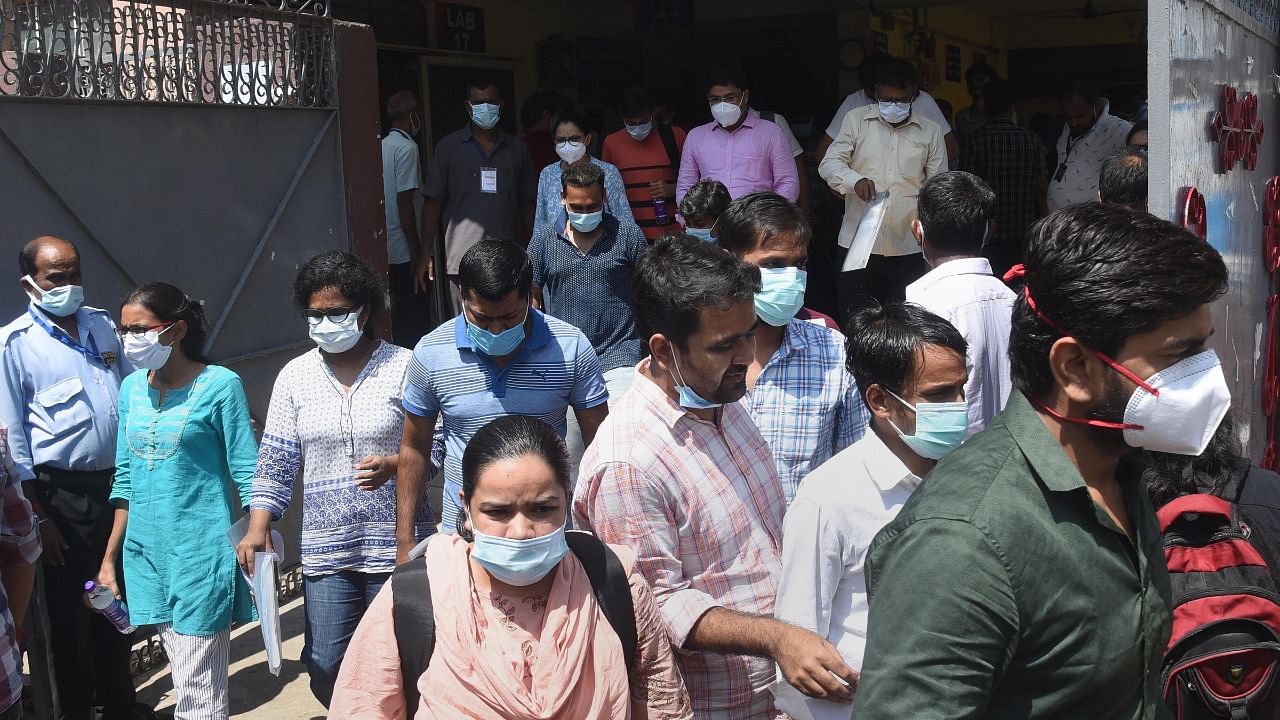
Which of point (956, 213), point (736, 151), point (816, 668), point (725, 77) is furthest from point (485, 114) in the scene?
point (816, 668)

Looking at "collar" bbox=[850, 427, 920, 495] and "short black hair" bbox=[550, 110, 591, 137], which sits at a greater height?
"short black hair" bbox=[550, 110, 591, 137]

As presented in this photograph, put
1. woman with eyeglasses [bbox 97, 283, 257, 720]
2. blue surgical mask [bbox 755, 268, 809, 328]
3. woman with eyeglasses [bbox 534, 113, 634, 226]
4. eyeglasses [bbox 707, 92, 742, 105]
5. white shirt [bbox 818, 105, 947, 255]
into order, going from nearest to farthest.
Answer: blue surgical mask [bbox 755, 268, 809, 328] < woman with eyeglasses [bbox 97, 283, 257, 720] < woman with eyeglasses [bbox 534, 113, 634, 226] < white shirt [bbox 818, 105, 947, 255] < eyeglasses [bbox 707, 92, 742, 105]

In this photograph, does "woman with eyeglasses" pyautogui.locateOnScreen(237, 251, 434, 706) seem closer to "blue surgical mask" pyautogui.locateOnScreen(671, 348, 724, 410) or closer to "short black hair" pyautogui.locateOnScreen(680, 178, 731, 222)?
"blue surgical mask" pyautogui.locateOnScreen(671, 348, 724, 410)

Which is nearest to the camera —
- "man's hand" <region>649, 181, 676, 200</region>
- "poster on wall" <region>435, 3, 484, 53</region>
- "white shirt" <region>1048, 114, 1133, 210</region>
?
"man's hand" <region>649, 181, 676, 200</region>

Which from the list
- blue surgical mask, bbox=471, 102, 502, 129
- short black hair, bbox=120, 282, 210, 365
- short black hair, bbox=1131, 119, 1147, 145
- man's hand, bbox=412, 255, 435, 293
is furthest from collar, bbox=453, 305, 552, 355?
short black hair, bbox=1131, 119, 1147, 145

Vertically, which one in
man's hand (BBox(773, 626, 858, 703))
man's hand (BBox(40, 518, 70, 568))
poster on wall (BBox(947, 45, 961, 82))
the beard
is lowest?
man's hand (BBox(40, 518, 70, 568))

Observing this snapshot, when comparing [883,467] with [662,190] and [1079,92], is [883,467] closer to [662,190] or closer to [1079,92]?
[662,190]

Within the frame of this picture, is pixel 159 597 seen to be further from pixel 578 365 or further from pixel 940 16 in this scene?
A: pixel 940 16

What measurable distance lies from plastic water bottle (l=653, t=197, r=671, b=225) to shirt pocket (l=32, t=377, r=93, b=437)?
3457 millimetres

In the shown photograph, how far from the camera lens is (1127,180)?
192 inches

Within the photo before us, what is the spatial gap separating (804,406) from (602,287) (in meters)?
2.61

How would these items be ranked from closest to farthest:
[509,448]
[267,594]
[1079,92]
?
[509,448] → [267,594] → [1079,92]

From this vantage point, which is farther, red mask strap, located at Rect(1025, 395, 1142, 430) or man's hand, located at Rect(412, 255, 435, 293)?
man's hand, located at Rect(412, 255, 435, 293)

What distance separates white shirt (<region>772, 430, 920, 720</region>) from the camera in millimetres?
2408
